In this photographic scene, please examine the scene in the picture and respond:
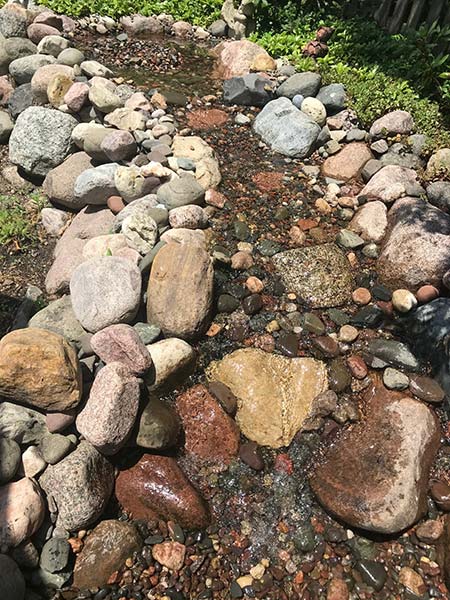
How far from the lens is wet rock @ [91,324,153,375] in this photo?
4140 mm

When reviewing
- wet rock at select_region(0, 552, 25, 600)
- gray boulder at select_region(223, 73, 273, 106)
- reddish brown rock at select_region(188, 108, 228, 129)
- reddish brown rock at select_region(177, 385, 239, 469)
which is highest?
gray boulder at select_region(223, 73, 273, 106)

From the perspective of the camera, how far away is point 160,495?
3.84 m

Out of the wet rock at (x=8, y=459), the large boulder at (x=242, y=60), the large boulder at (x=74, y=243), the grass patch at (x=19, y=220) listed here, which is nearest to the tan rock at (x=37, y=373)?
the wet rock at (x=8, y=459)

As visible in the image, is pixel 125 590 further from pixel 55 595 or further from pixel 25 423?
pixel 25 423

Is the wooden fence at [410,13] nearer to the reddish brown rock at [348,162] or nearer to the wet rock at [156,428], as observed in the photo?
the reddish brown rock at [348,162]

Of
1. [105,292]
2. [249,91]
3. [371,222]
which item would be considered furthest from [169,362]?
[249,91]

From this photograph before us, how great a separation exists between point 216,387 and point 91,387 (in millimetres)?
1081

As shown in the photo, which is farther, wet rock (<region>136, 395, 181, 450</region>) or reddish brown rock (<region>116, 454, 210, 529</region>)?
wet rock (<region>136, 395, 181, 450</region>)

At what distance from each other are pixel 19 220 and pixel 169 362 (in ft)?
9.94

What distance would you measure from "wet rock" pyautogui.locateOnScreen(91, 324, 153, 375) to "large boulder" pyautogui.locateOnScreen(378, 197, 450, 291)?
2.70 metres

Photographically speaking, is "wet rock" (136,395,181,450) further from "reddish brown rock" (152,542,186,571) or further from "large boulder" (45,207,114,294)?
"large boulder" (45,207,114,294)

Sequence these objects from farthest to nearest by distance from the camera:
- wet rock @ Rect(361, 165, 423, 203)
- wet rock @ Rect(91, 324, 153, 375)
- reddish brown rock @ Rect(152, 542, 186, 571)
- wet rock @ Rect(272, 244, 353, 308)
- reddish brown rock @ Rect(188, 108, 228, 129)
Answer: reddish brown rock @ Rect(188, 108, 228, 129) → wet rock @ Rect(361, 165, 423, 203) → wet rock @ Rect(272, 244, 353, 308) → wet rock @ Rect(91, 324, 153, 375) → reddish brown rock @ Rect(152, 542, 186, 571)

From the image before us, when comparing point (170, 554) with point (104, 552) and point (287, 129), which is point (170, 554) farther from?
point (287, 129)

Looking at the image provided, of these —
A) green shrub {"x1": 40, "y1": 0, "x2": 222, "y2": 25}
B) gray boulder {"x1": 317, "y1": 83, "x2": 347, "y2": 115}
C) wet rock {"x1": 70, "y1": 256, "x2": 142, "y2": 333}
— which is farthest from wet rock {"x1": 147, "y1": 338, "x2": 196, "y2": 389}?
green shrub {"x1": 40, "y1": 0, "x2": 222, "y2": 25}
